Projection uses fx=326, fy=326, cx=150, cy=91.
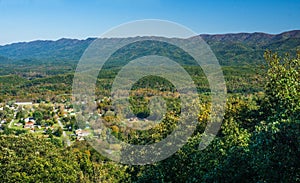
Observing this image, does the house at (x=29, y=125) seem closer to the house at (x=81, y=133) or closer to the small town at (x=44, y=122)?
the small town at (x=44, y=122)

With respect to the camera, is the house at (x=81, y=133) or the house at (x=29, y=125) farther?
the house at (x=29, y=125)

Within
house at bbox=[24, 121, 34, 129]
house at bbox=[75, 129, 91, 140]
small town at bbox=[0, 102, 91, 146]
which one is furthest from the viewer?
house at bbox=[24, 121, 34, 129]

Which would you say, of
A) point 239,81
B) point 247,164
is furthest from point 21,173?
point 239,81

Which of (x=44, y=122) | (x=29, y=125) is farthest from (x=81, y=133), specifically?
(x=44, y=122)

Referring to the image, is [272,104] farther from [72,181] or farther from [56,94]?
[56,94]

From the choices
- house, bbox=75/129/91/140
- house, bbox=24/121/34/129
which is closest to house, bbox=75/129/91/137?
house, bbox=75/129/91/140

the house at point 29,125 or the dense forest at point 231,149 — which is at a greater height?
the dense forest at point 231,149

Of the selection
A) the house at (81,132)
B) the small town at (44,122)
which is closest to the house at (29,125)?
the small town at (44,122)

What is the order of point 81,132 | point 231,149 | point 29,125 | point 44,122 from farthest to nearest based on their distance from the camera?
1. point 44,122
2. point 29,125
3. point 81,132
4. point 231,149

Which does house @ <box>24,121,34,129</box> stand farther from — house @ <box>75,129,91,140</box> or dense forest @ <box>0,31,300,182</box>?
dense forest @ <box>0,31,300,182</box>

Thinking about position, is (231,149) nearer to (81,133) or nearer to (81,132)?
(81,133)

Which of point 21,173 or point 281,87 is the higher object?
point 281,87
